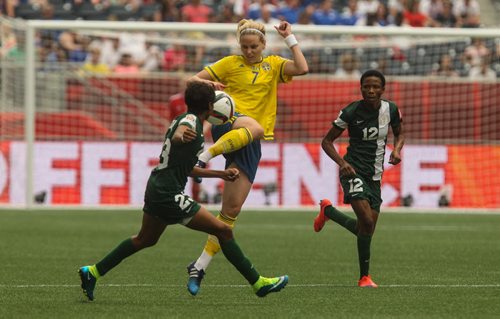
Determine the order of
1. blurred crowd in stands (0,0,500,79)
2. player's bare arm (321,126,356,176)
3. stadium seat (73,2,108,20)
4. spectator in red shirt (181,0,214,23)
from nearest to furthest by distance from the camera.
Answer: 1. player's bare arm (321,126,356,176)
2. blurred crowd in stands (0,0,500,79)
3. spectator in red shirt (181,0,214,23)
4. stadium seat (73,2,108,20)

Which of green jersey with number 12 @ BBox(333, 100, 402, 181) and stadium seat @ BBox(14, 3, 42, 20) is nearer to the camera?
green jersey with number 12 @ BBox(333, 100, 402, 181)

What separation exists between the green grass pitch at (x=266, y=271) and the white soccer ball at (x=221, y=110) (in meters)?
1.38

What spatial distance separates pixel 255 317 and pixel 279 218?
39.0 ft

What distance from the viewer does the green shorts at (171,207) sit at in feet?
29.0

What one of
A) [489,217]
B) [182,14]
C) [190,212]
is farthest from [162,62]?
[190,212]

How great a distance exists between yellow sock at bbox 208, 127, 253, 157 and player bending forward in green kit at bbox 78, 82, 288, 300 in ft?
2.49

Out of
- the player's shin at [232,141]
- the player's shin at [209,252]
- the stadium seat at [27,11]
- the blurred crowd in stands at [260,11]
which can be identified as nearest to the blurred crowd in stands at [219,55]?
the blurred crowd in stands at [260,11]

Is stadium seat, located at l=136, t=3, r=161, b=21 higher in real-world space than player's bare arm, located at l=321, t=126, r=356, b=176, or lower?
higher

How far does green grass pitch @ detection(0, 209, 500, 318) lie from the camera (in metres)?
8.74

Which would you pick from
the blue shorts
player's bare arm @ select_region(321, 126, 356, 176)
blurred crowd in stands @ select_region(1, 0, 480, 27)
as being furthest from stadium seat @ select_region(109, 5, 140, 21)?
the blue shorts

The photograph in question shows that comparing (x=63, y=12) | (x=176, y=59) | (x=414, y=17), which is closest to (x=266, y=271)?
(x=176, y=59)

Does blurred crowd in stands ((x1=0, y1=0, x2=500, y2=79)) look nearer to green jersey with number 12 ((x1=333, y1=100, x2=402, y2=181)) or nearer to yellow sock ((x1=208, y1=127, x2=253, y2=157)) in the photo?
green jersey with number 12 ((x1=333, y1=100, x2=402, y2=181))

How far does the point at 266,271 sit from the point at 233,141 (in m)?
2.20

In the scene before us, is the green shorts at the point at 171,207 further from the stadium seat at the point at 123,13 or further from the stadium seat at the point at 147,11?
the stadium seat at the point at 147,11
